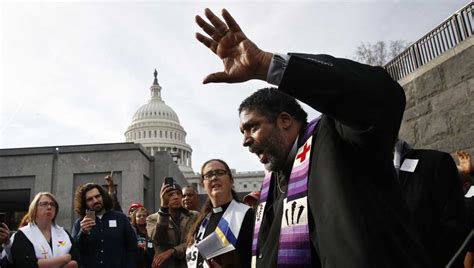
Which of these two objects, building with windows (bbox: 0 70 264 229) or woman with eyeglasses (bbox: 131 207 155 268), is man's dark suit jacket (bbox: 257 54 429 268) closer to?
woman with eyeglasses (bbox: 131 207 155 268)

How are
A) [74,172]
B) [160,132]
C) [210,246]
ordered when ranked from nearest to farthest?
[210,246] < [74,172] < [160,132]

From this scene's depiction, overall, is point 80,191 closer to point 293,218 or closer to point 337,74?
point 293,218

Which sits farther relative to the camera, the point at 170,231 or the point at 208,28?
the point at 170,231

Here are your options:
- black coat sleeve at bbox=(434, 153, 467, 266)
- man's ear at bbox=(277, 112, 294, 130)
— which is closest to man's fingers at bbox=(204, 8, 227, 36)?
man's ear at bbox=(277, 112, 294, 130)

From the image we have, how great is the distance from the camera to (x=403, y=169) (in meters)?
2.67

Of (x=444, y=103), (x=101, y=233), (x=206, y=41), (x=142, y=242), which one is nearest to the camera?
(x=206, y=41)

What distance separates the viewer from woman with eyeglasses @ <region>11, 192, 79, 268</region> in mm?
4320

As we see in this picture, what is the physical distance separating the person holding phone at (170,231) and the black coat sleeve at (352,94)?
3100 millimetres

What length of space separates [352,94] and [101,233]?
431 cm

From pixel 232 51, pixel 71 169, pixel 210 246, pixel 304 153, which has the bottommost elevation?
pixel 210 246

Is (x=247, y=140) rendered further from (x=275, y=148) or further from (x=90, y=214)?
(x=90, y=214)

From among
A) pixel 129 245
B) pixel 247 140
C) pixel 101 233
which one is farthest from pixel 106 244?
pixel 247 140

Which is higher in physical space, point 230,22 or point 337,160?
point 230,22

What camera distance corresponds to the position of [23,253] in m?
4.32
